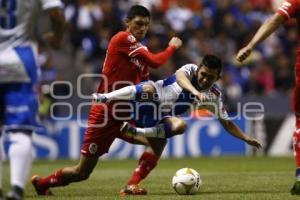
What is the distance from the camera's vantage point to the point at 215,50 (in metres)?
22.7

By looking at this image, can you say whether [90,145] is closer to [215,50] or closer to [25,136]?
[25,136]

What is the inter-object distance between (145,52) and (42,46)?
39.0 ft

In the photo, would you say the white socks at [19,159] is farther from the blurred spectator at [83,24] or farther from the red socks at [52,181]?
the blurred spectator at [83,24]

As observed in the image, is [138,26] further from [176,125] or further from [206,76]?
[176,125]

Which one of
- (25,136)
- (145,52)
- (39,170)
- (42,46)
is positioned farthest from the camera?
(42,46)

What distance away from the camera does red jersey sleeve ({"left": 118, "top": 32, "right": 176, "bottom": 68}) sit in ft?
31.1

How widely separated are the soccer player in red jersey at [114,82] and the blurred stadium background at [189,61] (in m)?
9.03

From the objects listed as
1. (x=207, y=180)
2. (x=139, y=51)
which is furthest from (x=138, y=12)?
(x=207, y=180)

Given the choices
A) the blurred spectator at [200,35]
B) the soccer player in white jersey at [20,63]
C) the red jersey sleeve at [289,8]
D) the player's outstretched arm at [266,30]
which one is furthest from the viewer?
the blurred spectator at [200,35]

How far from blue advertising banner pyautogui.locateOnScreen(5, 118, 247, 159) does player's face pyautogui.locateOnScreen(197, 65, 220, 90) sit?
9.80 metres

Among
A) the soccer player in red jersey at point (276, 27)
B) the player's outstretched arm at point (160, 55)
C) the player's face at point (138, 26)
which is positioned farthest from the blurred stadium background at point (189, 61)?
the soccer player in red jersey at point (276, 27)

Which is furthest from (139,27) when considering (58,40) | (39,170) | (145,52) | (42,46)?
(42,46)

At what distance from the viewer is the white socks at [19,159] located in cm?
670

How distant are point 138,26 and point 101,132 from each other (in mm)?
1277
